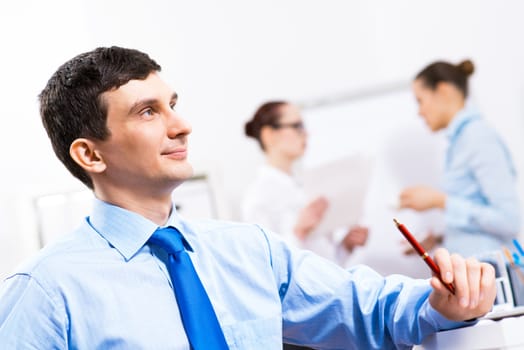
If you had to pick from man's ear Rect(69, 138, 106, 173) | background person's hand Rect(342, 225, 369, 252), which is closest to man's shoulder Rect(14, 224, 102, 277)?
man's ear Rect(69, 138, 106, 173)

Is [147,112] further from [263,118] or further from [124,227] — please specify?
[263,118]

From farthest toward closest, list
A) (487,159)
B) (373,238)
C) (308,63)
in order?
(308,63)
(373,238)
(487,159)

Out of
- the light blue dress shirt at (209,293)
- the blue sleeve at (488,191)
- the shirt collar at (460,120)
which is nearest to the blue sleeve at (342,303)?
the light blue dress shirt at (209,293)

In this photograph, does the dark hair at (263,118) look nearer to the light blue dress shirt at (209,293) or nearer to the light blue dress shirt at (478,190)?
the light blue dress shirt at (478,190)

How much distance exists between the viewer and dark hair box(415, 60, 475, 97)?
10.1 ft

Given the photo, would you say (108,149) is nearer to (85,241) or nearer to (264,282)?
(85,241)

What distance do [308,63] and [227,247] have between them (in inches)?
90.0

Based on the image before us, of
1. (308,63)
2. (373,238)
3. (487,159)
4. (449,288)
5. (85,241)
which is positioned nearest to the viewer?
(449,288)

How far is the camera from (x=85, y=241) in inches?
45.8

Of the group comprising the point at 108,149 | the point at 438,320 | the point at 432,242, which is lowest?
the point at 432,242

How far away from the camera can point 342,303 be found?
3.86 ft

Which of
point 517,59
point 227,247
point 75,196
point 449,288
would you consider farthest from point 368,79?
point 449,288

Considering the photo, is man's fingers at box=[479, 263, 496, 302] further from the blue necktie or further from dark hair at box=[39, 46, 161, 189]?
dark hair at box=[39, 46, 161, 189]

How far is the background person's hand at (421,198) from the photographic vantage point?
121 inches
